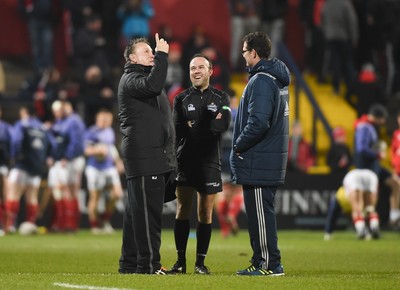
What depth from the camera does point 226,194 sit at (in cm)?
1917

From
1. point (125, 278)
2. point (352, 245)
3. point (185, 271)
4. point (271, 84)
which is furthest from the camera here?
point (352, 245)

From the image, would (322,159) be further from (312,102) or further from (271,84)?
(271,84)

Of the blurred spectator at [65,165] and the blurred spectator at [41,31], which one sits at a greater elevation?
the blurred spectator at [41,31]

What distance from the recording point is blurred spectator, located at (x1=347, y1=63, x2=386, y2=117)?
936 inches

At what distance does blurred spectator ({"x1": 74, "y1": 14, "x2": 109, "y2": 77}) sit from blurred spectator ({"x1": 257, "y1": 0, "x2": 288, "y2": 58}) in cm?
377

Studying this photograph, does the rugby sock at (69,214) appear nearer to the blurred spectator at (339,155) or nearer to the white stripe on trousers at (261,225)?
the blurred spectator at (339,155)

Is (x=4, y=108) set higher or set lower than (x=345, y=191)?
higher

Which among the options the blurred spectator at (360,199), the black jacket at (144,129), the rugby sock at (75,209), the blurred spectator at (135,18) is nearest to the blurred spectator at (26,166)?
the rugby sock at (75,209)

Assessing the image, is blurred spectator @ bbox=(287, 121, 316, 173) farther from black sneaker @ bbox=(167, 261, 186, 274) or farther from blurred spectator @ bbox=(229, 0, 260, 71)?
black sneaker @ bbox=(167, 261, 186, 274)

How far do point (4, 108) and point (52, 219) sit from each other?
8.70ft

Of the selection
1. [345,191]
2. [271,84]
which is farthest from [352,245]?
[271,84]

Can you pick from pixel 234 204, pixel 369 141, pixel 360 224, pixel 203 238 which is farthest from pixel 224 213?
pixel 203 238

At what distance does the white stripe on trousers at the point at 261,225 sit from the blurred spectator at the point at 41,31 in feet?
44.9

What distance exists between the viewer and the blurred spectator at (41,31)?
946 inches
